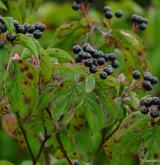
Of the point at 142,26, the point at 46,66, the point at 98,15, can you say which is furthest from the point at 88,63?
the point at 98,15

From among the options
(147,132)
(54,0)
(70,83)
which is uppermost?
(54,0)

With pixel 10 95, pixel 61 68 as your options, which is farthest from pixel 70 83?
pixel 10 95

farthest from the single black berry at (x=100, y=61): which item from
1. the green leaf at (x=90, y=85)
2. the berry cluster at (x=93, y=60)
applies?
the green leaf at (x=90, y=85)

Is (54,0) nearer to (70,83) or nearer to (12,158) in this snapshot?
(12,158)

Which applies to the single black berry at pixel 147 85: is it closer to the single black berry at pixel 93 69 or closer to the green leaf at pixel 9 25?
the single black berry at pixel 93 69

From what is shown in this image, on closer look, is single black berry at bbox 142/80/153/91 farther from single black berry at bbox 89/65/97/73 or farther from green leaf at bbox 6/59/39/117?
green leaf at bbox 6/59/39/117

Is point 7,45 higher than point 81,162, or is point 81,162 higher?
A: point 7,45

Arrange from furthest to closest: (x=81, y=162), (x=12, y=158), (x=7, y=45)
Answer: (x=12, y=158) → (x=81, y=162) → (x=7, y=45)
